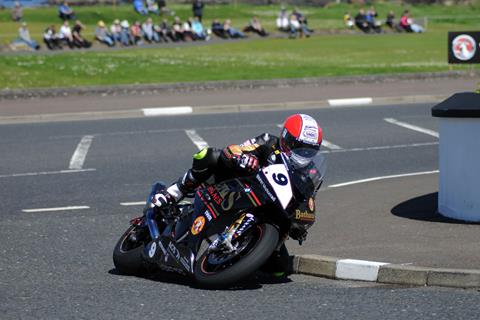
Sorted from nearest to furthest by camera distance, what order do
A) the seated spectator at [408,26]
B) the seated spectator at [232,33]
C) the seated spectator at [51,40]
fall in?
1. the seated spectator at [51,40]
2. the seated spectator at [232,33]
3. the seated spectator at [408,26]

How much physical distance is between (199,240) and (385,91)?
19.7 m

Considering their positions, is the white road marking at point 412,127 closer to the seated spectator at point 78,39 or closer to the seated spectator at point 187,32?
the seated spectator at point 78,39

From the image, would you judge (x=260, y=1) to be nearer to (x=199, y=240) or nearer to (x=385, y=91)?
(x=385, y=91)

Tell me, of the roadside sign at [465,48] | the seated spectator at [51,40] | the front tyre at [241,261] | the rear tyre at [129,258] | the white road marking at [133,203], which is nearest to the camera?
the front tyre at [241,261]

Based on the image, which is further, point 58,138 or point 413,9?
point 413,9

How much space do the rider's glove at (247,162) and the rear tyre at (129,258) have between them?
1.28m

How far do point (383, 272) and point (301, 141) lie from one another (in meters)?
1.21

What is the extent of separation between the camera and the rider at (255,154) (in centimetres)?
794

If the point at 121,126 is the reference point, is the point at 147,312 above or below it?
above

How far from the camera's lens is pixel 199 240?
814 cm

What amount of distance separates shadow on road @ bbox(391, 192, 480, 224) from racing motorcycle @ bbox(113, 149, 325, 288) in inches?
106

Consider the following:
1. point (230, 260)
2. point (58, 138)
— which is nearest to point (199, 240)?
point (230, 260)

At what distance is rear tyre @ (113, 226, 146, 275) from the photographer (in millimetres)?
8562

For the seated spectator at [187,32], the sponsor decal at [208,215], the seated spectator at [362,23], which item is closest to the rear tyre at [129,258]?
the sponsor decal at [208,215]
